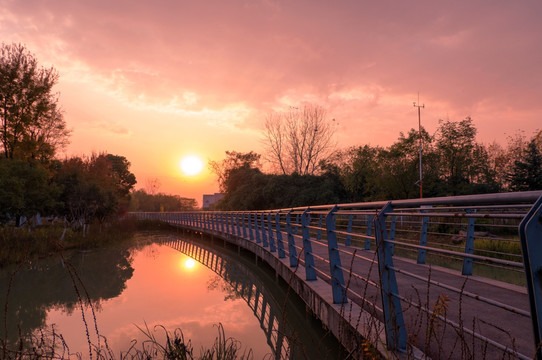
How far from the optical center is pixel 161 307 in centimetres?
834

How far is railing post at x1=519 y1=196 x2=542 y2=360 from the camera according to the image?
1.69 meters

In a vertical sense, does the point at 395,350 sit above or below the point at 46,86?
below

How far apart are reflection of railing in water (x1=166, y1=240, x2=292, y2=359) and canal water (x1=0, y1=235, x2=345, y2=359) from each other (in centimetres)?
2

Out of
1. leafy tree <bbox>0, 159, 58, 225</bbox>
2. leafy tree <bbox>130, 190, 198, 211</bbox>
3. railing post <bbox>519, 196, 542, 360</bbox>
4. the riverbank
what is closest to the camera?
railing post <bbox>519, 196, 542, 360</bbox>

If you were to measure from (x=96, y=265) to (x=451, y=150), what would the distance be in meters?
36.1

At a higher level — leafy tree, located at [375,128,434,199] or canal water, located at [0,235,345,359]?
leafy tree, located at [375,128,434,199]

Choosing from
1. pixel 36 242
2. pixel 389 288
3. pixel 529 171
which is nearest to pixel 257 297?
pixel 389 288

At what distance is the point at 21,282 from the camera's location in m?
11.3

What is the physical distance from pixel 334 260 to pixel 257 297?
4.73m

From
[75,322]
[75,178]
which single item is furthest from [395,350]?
[75,178]

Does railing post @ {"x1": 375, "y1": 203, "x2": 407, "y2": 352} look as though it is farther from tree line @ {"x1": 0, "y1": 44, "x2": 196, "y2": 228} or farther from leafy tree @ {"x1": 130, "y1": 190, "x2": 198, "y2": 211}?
leafy tree @ {"x1": 130, "y1": 190, "x2": 198, "y2": 211}

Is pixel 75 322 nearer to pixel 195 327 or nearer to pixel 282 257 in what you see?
pixel 195 327

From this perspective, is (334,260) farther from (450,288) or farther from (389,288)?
(450,288)

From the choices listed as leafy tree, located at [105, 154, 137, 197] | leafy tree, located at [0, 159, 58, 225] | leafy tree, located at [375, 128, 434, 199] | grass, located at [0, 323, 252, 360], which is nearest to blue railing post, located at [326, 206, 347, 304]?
grass, located at [0, 323, 252, 360]
